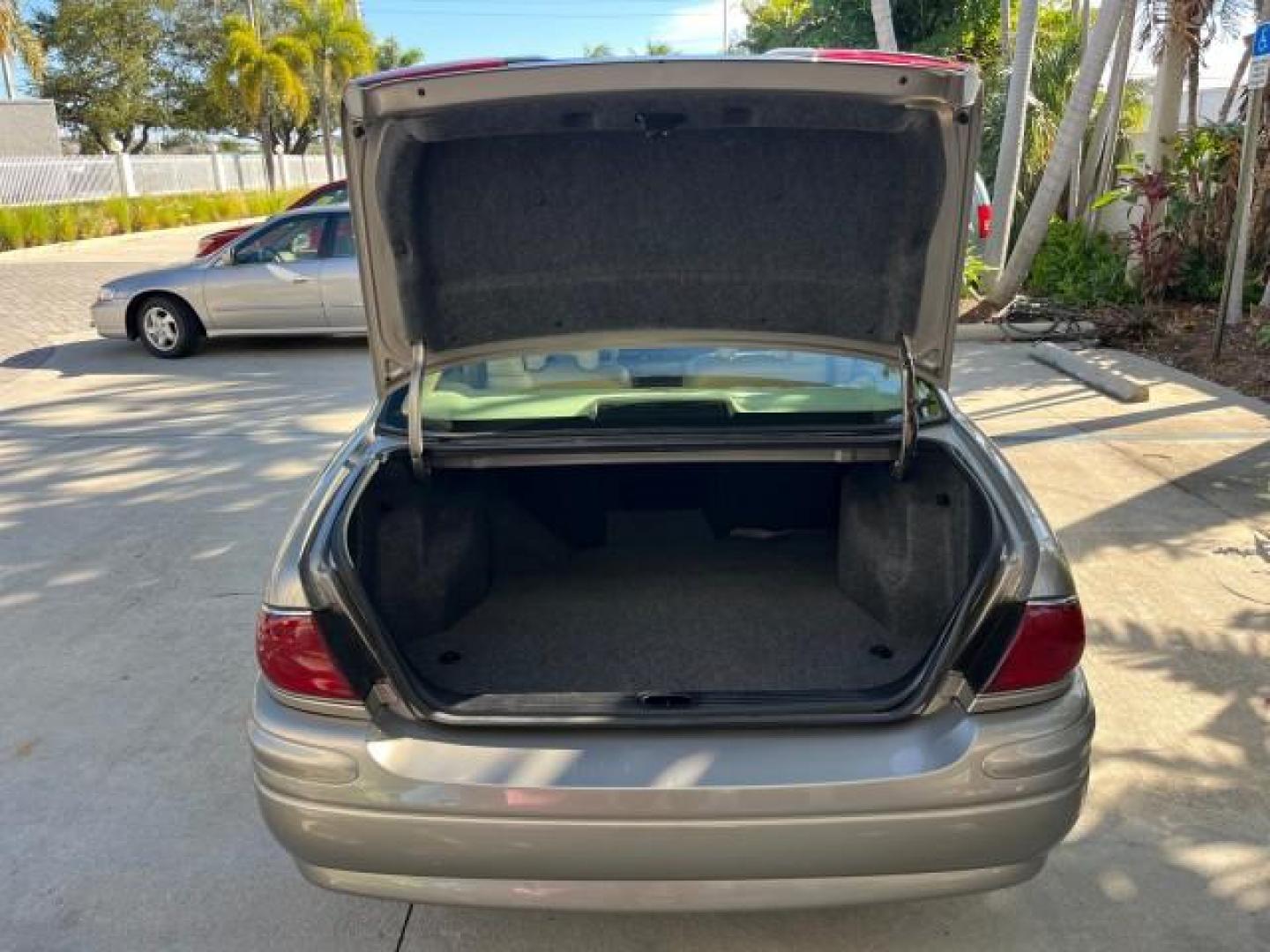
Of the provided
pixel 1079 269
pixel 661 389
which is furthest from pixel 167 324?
pixel 1079 269

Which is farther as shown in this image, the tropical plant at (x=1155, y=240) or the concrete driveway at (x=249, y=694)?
the tropical plant at (x=1155, y=240)

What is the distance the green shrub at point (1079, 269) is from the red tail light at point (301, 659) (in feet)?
33.8

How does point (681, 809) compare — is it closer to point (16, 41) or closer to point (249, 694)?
point (249, 694)

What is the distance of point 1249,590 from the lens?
4.14 m

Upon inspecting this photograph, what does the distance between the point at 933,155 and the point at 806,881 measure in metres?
1.69

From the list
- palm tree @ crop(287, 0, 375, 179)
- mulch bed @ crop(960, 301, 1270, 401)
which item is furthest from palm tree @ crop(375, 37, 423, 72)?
mulch bed @ crop(960, 301, 1270, 401)

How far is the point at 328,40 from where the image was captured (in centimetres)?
3322

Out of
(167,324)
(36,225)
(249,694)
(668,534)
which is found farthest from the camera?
(36,225)

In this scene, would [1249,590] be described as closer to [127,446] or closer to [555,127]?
[555,127]

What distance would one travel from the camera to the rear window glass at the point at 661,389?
288 centimetres

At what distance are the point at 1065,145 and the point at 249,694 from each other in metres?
9.16

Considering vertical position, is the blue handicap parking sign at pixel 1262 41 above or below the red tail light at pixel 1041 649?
above

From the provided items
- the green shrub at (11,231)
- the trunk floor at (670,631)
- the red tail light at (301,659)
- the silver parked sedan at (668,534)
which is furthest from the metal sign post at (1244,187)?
the green shrub at (11,231)

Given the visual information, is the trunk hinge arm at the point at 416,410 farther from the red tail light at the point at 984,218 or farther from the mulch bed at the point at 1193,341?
the red tail light at the point at 984,218
